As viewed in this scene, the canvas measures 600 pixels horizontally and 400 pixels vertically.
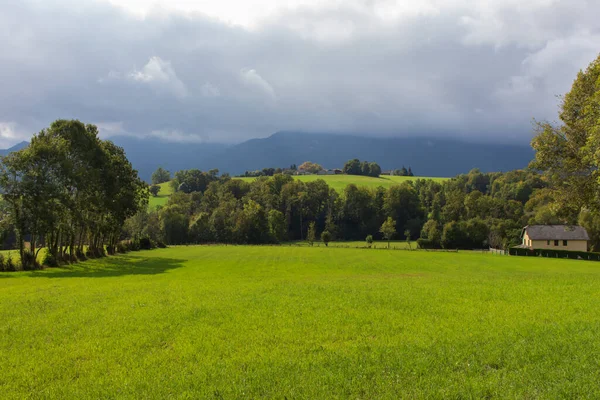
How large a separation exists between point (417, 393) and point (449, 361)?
1888mm

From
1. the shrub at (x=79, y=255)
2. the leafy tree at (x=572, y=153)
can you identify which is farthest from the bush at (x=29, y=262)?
the leafy tree at (x=572, y=153)

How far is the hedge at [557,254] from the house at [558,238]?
1091 cm

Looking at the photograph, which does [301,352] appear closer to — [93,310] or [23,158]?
[93,310]

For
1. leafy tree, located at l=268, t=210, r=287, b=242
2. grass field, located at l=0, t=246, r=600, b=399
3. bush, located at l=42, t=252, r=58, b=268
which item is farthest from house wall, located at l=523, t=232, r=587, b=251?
bush, located at l=42, t=252, r=58, b=268

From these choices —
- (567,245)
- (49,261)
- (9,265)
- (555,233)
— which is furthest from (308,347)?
(567,245)

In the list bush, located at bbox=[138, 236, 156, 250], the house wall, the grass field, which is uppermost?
the grass field

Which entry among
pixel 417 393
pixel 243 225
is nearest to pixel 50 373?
pixel 417 393

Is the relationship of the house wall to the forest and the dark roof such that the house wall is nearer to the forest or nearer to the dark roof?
the dark roof

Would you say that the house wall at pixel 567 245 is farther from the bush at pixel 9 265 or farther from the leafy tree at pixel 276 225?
the bush at pixel 9 265

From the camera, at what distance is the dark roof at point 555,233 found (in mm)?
82812

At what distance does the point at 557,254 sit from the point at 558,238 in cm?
1646

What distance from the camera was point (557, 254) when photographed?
228 feet

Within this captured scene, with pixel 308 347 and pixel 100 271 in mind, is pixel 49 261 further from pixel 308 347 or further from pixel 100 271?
pixel 308 347

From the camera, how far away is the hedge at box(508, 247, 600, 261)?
66.1 meters
